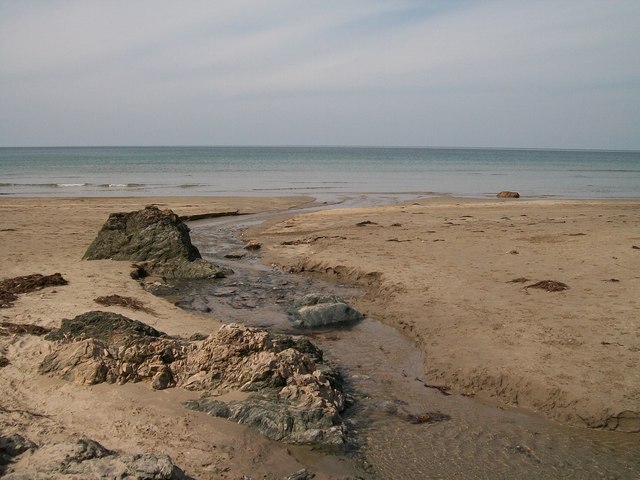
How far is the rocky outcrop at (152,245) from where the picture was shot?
497 inches

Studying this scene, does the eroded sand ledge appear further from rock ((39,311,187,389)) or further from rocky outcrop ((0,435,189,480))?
rocky outcrop ((0,435,189,480))

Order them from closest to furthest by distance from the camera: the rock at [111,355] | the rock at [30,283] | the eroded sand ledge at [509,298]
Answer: the rock at [111,355]
the eroded sand ledge at [509,298]
the rock at [30,283]

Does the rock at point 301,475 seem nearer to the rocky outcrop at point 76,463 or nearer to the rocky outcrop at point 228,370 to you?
the rocky outcrop at point 228,370

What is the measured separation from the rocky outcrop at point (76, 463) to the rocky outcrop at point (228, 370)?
1332mm

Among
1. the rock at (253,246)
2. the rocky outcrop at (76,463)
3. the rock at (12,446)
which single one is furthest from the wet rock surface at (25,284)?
the rock at (253,246)

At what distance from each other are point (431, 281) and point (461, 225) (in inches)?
313

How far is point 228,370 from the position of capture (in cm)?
609

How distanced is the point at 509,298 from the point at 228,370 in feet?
17.8

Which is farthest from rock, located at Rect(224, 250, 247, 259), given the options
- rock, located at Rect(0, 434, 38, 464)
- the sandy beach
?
rock, located at Rect(0, 434, 38, 464)

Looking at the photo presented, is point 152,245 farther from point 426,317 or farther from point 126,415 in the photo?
point 126,415

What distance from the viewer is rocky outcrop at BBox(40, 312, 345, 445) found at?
5.45m

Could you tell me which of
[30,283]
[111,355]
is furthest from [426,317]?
[30,283]

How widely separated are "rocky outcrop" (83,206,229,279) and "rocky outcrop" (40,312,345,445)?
19.0 feet

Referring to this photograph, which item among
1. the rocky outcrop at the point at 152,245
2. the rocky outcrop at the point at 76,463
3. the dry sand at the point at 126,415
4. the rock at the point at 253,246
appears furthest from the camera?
the rock at the point at 253,246
